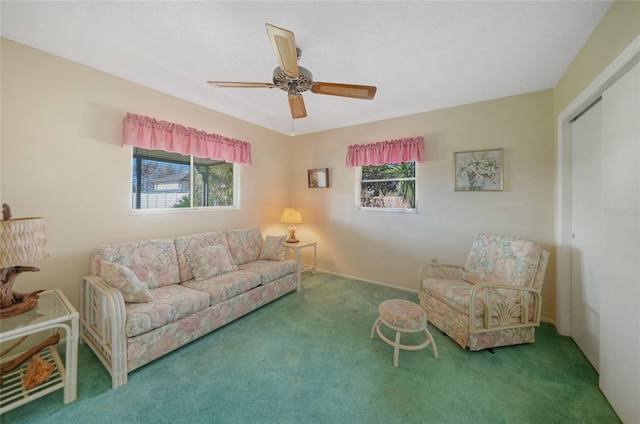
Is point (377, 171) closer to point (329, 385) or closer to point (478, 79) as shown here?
point (478, 79)

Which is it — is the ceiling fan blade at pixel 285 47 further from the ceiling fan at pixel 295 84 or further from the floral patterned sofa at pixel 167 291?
the floral patterned sofa at pixel 167 291

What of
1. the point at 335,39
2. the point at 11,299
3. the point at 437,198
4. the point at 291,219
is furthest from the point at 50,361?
the point at 437,198

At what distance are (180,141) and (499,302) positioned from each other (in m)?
3.74

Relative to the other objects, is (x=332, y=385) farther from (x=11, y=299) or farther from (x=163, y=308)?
(x=11, y=299)

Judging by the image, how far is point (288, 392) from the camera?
162 centimetres

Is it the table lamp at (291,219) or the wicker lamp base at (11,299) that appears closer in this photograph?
the wicker lamp base at (11,299)

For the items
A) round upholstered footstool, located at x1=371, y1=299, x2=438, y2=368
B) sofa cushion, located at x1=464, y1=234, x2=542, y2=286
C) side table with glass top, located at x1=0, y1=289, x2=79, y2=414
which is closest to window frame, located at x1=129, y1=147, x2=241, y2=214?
side table with glass top, located at x1=0, y1=289, x2=79, y2=414

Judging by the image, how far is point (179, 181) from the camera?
2992 millimetres

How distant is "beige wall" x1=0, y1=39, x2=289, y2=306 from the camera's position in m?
1.87

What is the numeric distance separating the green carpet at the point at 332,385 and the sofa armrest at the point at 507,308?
0.23m

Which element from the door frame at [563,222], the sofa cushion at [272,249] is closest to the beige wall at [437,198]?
the door frame at [563,222]

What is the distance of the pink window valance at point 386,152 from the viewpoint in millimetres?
3246

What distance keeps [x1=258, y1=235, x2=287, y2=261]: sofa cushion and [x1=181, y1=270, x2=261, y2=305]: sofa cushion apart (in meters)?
0.61

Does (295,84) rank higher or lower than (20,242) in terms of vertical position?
higher
